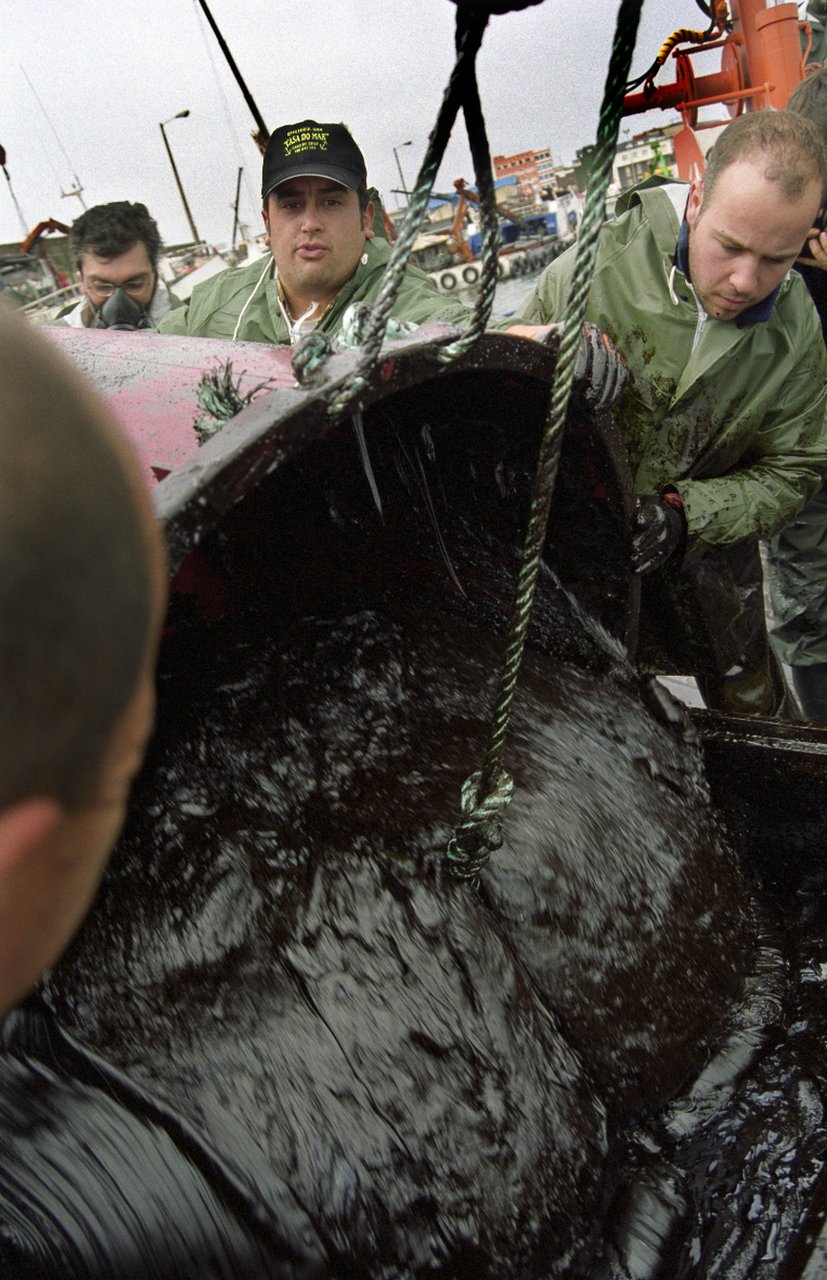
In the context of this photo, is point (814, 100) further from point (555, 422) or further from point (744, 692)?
point (555, 422)

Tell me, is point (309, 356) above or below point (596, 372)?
A: above

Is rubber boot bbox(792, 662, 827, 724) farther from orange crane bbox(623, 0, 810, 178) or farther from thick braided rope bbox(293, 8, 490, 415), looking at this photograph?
orange crane bbox(623, 0, 810, 178)

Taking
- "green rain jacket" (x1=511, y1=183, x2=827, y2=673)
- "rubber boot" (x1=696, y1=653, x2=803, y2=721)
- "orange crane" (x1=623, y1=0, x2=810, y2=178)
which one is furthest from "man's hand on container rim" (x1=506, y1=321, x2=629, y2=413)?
"orange crane" (x1=623, y1=0, x2=810, y2=178)

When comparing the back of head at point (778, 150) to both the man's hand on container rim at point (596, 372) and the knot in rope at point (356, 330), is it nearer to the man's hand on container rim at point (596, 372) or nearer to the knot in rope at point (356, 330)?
the man's hand on container rim at point (596, 372)

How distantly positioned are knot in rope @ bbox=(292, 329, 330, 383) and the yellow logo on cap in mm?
2042

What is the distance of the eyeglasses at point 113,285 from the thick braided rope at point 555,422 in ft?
9.86

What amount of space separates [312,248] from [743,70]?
558 cm

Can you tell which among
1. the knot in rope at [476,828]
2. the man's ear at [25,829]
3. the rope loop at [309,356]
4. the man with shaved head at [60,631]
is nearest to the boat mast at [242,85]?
the rope loop at [309,356]

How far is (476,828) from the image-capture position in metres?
1.37

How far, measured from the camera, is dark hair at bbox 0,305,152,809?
458 mm

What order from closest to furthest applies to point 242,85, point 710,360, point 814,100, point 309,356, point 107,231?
point 309,356
point 710,360
point 814,100
point 107,231
point 242,85

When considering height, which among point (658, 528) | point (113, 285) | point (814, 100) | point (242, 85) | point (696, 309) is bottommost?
point (658, 528)

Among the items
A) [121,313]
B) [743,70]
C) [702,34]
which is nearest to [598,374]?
[121,313]

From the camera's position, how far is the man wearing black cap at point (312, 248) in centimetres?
279
